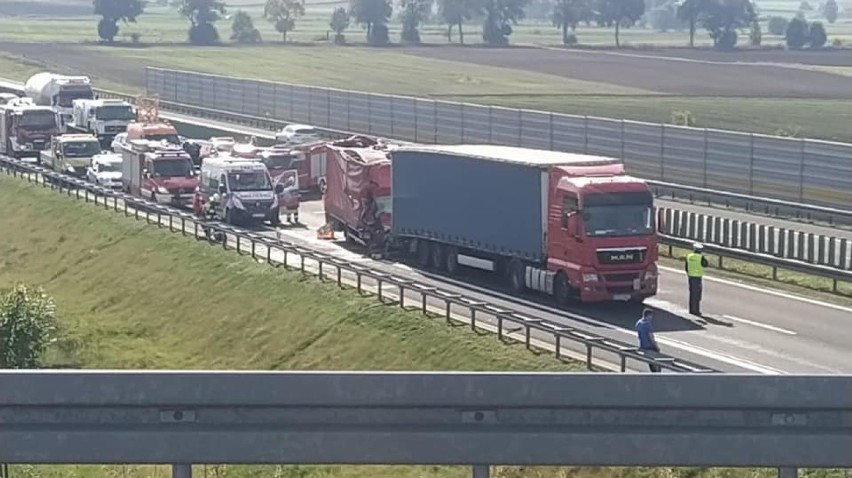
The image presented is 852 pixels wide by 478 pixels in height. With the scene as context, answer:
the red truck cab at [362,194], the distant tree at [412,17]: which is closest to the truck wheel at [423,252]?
the red truck cab at [362,194]

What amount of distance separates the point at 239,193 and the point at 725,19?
111 meters

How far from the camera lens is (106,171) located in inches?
2279

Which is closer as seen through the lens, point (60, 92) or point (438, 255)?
point (438, 255)

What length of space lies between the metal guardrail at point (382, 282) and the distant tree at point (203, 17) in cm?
10049

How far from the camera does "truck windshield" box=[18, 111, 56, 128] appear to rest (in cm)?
6850

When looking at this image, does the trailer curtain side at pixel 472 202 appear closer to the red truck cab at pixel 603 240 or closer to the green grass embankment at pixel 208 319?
the red truck cab at pixel 603 240

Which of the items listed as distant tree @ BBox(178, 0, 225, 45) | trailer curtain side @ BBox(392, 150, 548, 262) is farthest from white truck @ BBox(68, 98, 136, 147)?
distant tree @ BBox(178, 0, 225, 45)

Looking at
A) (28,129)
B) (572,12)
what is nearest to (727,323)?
(28,129)

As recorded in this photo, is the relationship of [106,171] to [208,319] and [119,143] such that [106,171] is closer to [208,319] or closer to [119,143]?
[119,143]

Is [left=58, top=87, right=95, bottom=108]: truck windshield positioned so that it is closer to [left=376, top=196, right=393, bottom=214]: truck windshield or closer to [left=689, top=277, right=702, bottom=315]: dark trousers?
[left=376, top=196, right=393, bottom=214]: truck windshield

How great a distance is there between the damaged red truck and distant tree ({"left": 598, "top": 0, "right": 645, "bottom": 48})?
446ft

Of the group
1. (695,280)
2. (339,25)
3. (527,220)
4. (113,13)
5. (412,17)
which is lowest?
(695,280)

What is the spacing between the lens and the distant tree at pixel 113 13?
155250 millimetres

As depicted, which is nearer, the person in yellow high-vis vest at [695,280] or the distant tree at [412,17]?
the person in yellow high-vis vest at [695,280]
